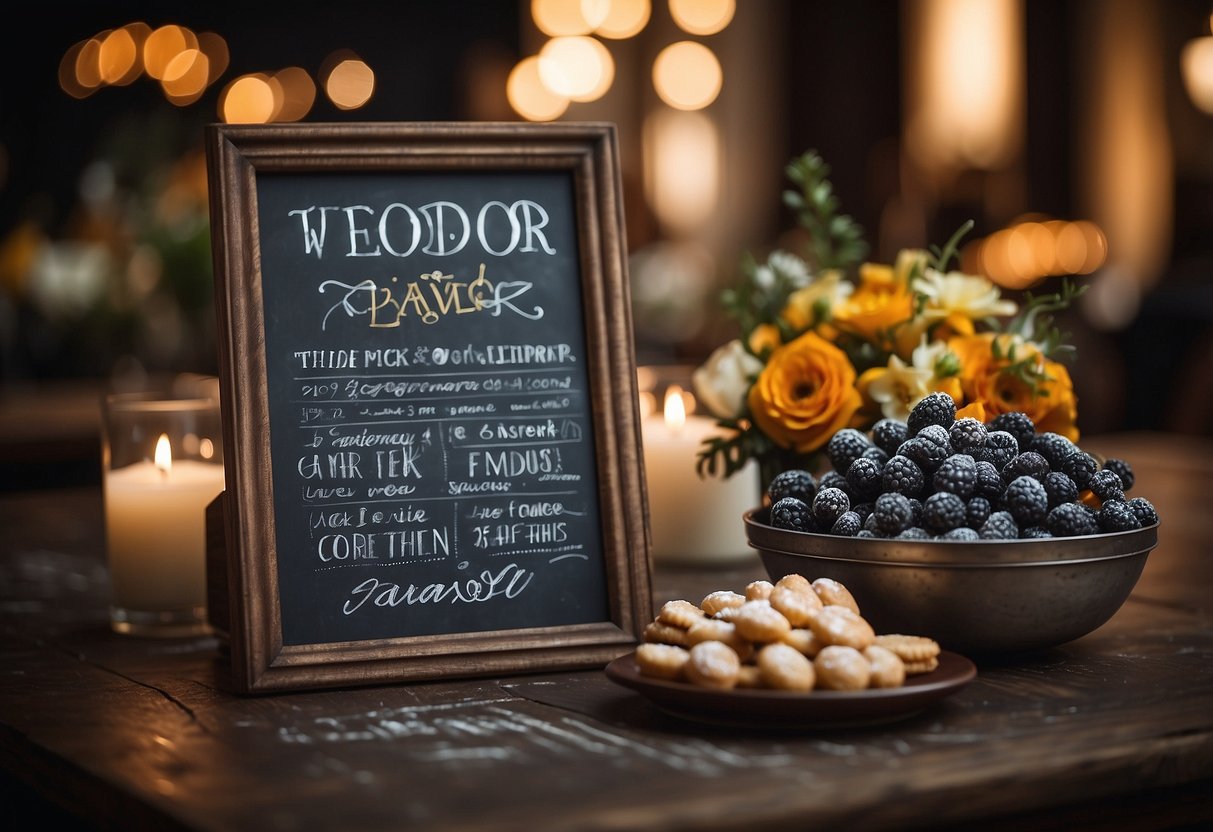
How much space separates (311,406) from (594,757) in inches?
16.7

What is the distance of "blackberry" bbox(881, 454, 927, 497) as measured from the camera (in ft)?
3.43

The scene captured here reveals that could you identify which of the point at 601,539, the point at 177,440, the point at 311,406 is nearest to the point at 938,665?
the point at 601,539

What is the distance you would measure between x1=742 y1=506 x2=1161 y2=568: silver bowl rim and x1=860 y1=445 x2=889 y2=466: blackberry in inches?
3.4

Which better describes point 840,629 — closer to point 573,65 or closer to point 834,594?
point 834,594

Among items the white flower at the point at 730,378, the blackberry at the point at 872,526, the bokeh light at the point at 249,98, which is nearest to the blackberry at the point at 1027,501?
the blackberry at the point at 872,526

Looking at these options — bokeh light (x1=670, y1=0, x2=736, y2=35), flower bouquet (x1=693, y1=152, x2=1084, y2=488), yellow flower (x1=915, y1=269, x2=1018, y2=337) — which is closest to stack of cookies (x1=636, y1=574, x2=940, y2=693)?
flower bouquet (x1=693, y1=152, x2=1084, y2=488)

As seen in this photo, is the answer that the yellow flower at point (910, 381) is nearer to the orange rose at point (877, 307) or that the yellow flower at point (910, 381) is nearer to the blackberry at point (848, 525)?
the orange rose at point (877, 307)

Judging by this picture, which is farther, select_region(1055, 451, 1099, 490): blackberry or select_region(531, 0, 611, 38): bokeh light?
select_region(531, 0, 611, 38): bokeh light

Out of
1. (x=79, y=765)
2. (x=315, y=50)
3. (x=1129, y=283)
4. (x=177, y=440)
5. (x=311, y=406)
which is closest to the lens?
(x=79, y=765)

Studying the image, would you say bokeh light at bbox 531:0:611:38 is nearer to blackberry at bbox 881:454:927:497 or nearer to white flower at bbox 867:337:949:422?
white flower at bbox 867:337:949:422

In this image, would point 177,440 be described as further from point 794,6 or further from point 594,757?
point 794,6

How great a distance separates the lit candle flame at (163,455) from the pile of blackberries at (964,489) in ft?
1.99

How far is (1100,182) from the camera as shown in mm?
8492

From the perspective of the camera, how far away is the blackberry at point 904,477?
3.43 feet
